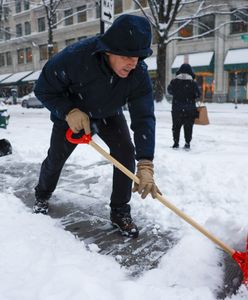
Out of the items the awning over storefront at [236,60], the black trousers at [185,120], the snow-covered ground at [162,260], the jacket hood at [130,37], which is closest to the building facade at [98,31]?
the awning over storefront at [236,60]

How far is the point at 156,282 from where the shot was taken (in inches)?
88.1

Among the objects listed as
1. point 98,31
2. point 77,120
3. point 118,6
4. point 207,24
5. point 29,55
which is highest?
point 118,6

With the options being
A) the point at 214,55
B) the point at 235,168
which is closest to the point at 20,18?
the point at 214,55

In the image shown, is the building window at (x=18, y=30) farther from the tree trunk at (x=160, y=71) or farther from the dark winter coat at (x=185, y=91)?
the dark winter coat at (x=185, y=91)

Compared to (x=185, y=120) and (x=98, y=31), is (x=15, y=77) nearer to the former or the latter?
(x=98, y=31)

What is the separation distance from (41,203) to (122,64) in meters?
1.59

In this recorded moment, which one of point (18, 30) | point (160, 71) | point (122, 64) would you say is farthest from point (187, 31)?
point (122, 64)

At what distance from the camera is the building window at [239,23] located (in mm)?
23484

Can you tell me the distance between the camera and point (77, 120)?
8.58ft

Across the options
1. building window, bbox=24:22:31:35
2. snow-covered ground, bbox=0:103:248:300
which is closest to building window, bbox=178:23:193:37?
building window, bbox=24:22:31:35

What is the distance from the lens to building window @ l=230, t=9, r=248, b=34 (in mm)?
23484

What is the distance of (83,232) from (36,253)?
62cm

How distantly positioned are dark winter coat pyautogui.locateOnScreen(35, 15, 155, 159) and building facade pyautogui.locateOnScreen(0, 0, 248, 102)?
599 inches

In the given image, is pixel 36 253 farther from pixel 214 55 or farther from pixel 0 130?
pixel 214 55
